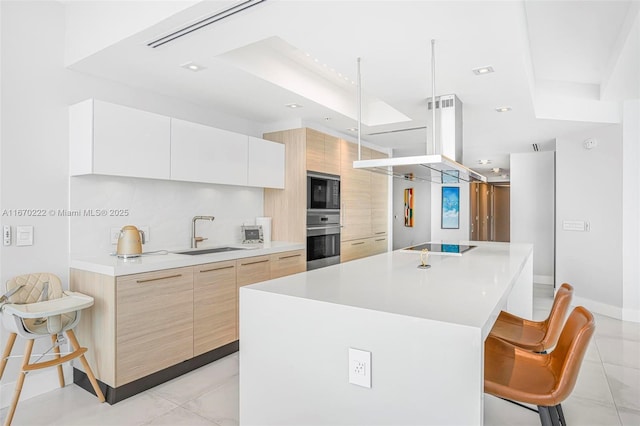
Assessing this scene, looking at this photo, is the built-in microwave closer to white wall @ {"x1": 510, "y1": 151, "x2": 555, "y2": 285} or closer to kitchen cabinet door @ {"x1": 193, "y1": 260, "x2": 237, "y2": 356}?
kitchen cabinet door @ {"x1": 193, "y1": 260, "x2": 237, "y2": 356}

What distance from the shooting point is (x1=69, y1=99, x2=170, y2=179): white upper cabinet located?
2.62m

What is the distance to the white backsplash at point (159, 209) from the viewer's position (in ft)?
9.30

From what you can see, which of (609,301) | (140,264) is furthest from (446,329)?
(609,301)

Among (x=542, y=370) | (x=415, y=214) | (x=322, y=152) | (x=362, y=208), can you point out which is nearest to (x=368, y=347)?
(x=542, y=370)

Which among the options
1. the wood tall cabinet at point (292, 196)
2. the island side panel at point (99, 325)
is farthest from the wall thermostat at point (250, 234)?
the island side panel at point (99, 325)

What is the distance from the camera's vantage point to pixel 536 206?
6.28 m

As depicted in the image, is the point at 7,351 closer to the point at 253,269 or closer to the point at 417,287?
the point at 253,269

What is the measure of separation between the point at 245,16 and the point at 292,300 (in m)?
1.48

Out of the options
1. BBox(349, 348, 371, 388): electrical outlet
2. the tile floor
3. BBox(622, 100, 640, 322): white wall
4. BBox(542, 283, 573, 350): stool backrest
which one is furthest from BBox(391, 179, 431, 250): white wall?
BBox(349, 348, 371, 388): electrical outlet

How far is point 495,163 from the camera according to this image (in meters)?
7.62

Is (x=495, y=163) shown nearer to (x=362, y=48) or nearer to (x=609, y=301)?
(x=609, y=301)

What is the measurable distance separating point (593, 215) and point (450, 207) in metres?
3.31

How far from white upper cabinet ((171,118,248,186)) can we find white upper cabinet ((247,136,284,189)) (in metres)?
0.10

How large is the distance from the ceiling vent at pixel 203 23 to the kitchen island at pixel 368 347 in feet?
4.56
